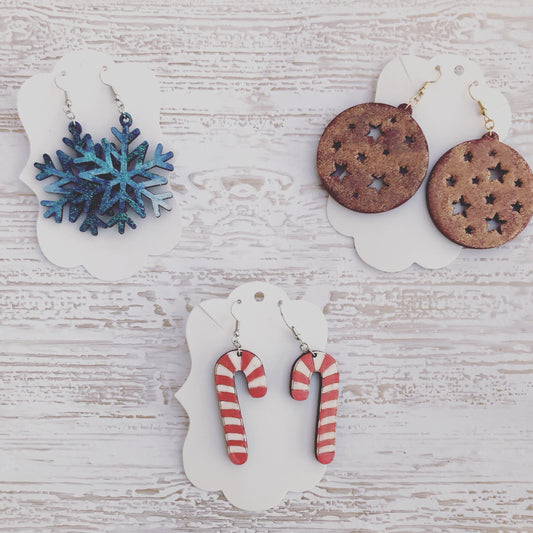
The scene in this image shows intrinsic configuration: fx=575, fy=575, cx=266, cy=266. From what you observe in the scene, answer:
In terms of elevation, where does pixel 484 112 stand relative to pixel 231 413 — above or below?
above

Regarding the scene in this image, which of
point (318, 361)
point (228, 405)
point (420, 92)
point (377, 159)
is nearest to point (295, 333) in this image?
point (318, 361)

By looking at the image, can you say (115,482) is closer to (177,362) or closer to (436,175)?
(177,362)

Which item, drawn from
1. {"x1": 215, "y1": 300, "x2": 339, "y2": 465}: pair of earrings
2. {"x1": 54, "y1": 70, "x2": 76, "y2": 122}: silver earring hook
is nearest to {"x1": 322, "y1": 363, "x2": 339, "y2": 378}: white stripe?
{"x1": 215, "y1": 300, "x2": 339, "y2": 465}: pair of earrings

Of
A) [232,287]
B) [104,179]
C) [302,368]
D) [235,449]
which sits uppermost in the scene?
[104,179]

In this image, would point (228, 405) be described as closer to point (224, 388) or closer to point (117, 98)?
point (224, 388)

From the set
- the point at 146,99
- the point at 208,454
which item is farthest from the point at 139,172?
the point at 208,454

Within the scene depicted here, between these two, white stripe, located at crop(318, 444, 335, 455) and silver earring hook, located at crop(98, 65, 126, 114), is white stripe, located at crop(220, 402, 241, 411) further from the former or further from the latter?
silver earring hook, located at crop(98, 65, 126, 114)
